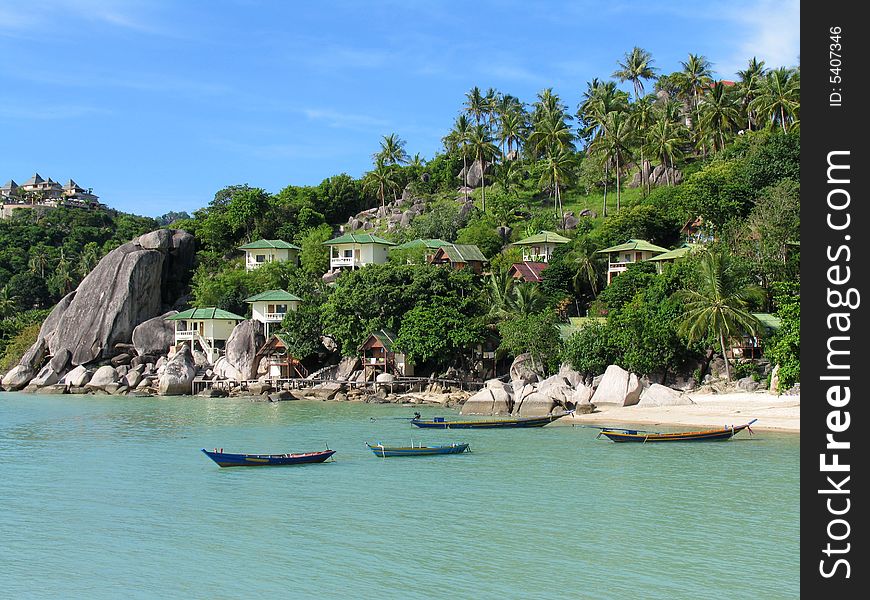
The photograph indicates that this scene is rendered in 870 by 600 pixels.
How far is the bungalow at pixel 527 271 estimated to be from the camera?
189 ft

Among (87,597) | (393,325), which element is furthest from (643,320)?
(87,597)

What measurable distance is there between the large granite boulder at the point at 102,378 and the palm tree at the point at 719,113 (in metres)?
51.4

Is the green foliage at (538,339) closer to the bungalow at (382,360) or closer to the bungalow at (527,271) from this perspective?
A: the bungalow at (382,360)

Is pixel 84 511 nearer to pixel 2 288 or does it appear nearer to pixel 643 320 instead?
pixel 643 320

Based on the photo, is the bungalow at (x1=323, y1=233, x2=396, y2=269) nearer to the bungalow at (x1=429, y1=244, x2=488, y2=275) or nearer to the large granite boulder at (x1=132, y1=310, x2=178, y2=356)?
the bungalow at (x1=429, y1=244, x2=488, y2=275)

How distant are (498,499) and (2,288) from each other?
248 ft

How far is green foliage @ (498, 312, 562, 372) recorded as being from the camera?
152 feet

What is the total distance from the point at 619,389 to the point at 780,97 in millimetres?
38015

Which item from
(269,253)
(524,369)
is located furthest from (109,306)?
(524,369)

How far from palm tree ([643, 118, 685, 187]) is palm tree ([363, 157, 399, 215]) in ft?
85.9

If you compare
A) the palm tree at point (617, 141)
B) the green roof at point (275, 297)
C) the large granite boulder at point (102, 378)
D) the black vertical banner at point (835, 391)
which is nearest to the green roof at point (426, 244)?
the green roof at point (275, 297)

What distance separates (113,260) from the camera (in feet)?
218

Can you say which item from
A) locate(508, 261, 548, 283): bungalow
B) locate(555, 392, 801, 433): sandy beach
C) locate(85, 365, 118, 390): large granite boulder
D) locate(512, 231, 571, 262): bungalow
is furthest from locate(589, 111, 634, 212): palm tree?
locate(85, 365, 118, 390): large granite boulder

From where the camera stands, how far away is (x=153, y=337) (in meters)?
63.2
